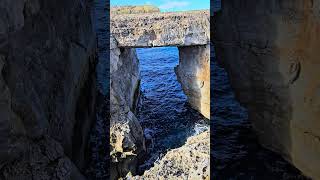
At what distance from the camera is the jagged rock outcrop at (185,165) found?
840 centimetres

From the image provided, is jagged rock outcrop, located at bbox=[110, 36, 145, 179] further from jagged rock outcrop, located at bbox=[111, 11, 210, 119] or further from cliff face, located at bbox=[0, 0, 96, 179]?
cliff face, located at bbox=[0, 0, 96, 179]

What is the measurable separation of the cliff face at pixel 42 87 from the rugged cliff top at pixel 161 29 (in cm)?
810

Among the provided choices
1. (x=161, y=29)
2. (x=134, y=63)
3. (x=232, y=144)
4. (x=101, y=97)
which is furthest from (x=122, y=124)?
(x=232, y=144)

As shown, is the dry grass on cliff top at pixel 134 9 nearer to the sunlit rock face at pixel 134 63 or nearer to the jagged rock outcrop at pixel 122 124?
the sunlit rock face at pixel 134 63

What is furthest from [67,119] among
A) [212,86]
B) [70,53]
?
[212,86]

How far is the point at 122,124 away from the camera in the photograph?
10.8 m

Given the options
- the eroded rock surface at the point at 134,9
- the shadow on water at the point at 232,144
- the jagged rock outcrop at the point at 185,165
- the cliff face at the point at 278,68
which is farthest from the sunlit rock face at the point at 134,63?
the cliff face at the point at 278,68

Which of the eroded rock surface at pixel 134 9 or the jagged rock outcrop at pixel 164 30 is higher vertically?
the eroded rock surface at pixel 134 9

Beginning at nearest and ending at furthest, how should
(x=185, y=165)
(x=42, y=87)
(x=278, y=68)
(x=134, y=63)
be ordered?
(x=42, y=87) → (x=278, y=68) → (x=185, y=165) → (x=134, y=63)

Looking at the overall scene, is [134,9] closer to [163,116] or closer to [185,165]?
[163,116]

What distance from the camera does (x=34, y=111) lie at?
2.53m

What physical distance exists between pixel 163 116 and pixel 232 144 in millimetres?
10646

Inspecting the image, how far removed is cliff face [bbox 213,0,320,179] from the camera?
327 cm

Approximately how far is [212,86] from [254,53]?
2.27 feet
